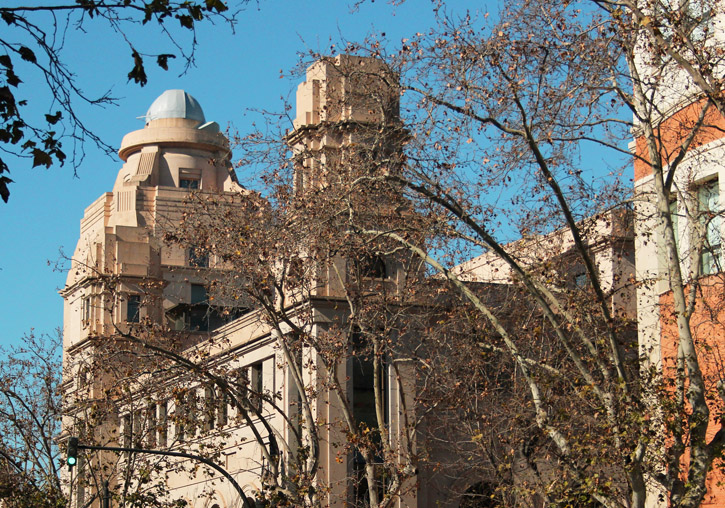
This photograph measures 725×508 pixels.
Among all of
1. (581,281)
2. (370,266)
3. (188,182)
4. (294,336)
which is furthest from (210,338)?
(188,182)

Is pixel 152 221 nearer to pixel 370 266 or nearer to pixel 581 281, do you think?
pixel 370 266

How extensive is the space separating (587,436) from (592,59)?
5.42m

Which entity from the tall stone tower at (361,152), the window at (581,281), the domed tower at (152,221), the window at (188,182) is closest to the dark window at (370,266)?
the tall stone tower at (361,152)

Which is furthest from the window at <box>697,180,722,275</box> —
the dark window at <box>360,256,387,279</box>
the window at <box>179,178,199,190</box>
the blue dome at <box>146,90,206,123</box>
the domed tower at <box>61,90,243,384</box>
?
the blue dome at <box>146,90,206,123</box>

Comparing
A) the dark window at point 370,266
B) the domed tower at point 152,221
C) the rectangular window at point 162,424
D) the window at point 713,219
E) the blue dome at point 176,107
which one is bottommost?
the rectangular window at point 162,424

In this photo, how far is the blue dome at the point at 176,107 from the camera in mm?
71375

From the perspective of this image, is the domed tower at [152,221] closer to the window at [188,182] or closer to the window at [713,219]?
the window at [188,182]

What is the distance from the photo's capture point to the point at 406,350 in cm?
3641

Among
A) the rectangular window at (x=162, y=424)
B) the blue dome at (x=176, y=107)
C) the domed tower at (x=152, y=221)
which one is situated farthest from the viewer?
the blue dome at (x=176, y=107)

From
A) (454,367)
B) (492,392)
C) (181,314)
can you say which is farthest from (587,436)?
(181,314)

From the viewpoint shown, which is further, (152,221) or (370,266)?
(152,221)

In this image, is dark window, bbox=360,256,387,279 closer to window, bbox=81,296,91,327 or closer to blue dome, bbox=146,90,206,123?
window, bbox=81,296,91,327

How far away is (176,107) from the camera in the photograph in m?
71.4

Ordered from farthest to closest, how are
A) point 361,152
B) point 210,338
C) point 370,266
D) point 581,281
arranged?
point 581,281 → point 370,266 → point 210,338 → point 361,152
